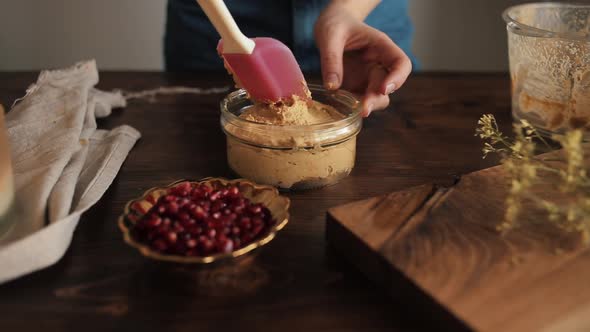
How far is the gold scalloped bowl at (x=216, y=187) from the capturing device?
677 millimetres

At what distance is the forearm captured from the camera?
1.25 metres

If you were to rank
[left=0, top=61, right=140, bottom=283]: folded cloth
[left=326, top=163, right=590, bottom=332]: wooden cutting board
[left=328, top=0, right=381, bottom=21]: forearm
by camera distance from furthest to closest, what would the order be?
1. [left=328, top=0, right=381, bottom=21]: forearm
2. [left=0, top=61, right=140, bottom=283]: folded cloth
3. [left=326, top=163, right=590, bottom=332]: wooden cutting board

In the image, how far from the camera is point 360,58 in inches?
49.3

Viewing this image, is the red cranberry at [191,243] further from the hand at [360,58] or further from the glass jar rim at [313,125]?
the hand at [360,58]

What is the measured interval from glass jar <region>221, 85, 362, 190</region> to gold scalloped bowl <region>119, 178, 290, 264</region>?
0.08m

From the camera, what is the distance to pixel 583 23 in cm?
120

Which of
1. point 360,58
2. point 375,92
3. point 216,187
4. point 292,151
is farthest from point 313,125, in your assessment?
point 360,58

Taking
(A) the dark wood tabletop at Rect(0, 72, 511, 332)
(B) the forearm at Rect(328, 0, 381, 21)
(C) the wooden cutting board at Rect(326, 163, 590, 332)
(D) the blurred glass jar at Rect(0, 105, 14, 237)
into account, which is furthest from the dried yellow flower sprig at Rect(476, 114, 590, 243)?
(D) the blurred glass jar at Rect(0, 105, 14, 237)

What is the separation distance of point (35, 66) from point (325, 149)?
173 cm

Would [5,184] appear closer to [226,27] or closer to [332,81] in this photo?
[226,27]

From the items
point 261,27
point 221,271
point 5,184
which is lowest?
point 221,271

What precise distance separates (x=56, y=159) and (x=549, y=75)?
34.1 inches

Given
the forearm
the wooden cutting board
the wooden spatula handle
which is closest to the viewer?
the wooden cutting board

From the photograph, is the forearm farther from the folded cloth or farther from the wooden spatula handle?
the folded cloth
